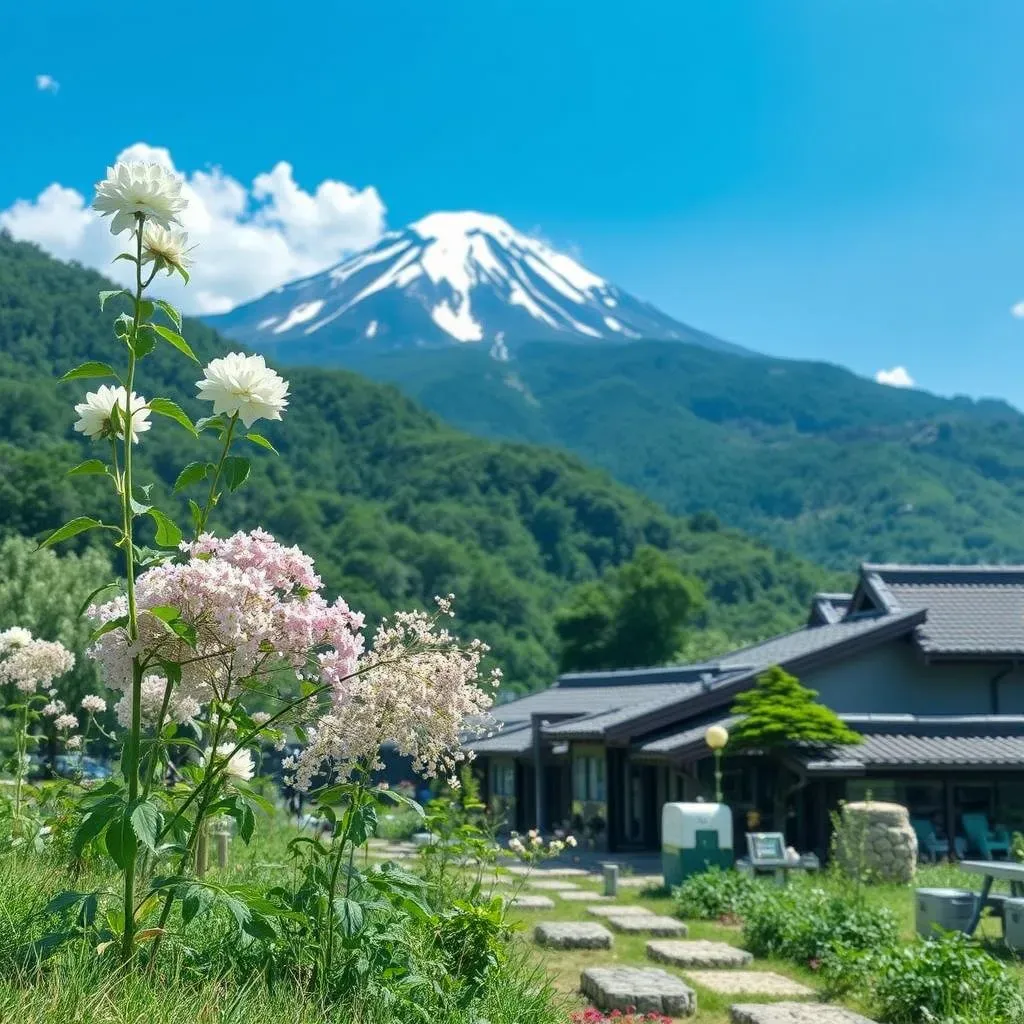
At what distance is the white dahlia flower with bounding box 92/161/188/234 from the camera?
15.9ft

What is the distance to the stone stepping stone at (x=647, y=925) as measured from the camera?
13875 mm

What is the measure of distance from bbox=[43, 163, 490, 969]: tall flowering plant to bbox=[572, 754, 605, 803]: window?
23.0 m

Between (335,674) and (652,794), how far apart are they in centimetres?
2252

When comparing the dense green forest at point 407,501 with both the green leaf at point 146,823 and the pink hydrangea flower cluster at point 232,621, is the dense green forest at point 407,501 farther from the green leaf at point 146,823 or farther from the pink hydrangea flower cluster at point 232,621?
the green leaf at point 146,823

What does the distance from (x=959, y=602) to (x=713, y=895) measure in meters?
12.8

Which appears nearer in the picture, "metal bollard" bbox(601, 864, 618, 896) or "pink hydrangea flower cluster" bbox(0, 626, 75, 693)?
"pink hydrangea flower cluster" bbox(0, 626, 75, 693)

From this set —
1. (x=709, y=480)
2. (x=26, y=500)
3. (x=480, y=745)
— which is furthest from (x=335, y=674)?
(x=709, y=480)

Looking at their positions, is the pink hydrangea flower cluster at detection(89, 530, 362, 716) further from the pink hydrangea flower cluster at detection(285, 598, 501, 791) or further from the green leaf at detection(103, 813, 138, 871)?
the green leaf at detection(103, 813, 138, 871)

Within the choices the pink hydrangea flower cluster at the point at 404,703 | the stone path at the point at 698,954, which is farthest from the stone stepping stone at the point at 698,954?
the pink hydrangea flower cluster at the point at 404,703

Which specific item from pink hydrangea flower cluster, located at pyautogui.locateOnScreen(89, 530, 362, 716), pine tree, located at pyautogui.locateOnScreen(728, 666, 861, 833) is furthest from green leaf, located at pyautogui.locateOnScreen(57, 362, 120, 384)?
pine tree, located at pyautogui.locateOnScreen(728, 666, 861, 833)

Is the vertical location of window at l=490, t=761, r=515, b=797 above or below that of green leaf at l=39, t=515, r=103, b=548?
below

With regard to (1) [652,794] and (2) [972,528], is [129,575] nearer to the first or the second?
(1) [652,794]

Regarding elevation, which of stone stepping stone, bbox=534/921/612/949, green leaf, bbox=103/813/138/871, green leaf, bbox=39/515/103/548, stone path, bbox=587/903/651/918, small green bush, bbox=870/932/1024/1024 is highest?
green leaf, bbox=39/515/103/548

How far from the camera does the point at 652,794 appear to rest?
27031 mm
